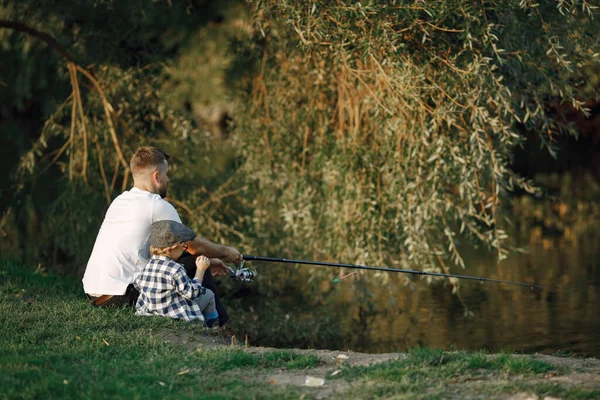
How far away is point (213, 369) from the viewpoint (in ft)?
15.9

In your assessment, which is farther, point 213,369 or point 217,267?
point 217,267

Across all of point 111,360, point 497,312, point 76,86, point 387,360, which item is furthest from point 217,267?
point 497,312

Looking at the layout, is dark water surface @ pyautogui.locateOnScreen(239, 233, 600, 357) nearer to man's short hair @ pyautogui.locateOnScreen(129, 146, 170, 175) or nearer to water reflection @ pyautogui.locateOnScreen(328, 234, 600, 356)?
water reflection @ pyautogui.locateOnScreen(328, 234, 600, 356)

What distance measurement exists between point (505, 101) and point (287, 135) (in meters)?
3.03

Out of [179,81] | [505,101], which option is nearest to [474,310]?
[505,101]

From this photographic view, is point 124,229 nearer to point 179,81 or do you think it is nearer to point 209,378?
point 209,378

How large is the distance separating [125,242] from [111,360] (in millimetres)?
1310

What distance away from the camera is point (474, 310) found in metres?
10.8

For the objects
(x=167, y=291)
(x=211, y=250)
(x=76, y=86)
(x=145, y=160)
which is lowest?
(x=167, y=291)

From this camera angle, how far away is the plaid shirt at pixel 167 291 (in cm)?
588

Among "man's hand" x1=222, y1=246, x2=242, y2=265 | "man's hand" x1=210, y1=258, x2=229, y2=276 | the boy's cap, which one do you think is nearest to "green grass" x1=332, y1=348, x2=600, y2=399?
the boy's cap

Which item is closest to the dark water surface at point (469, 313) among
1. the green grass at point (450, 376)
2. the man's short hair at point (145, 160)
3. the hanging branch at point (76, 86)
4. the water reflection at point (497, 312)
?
the water reflection at point (497, 312)

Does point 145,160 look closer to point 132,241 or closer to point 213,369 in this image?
point 132,241

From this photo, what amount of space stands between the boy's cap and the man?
23 centimetres
